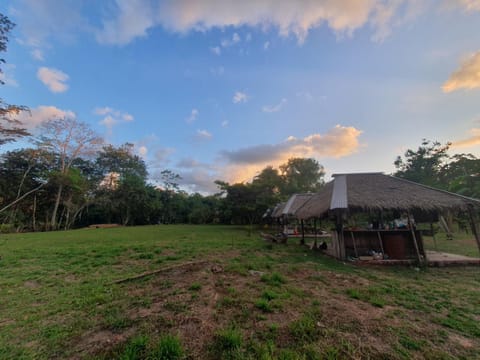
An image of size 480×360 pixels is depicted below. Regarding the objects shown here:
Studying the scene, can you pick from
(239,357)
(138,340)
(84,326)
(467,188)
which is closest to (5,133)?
(84,326)

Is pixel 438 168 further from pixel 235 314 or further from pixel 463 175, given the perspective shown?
pixel 235 314

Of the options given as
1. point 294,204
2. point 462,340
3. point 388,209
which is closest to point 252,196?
point 294,204

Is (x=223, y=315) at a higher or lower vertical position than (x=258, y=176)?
lower

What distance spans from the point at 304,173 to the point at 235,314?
31899mm

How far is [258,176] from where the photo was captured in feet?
81.3

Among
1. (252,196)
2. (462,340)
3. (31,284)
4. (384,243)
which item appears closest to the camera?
(462,340)

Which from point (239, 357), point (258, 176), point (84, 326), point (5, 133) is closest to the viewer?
point (239, 357)

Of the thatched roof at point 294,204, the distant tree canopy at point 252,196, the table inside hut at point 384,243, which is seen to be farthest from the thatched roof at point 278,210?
the table inside hut at point 384,243

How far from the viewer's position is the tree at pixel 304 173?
104ft

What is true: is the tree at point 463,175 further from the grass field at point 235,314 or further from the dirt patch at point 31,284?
the dirt patch at point 31,284

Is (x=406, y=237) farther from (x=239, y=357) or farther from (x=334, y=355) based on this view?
(x=239, y=357)

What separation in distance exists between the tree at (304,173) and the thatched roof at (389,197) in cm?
2204

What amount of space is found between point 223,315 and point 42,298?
3867mm

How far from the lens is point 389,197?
7754mm
